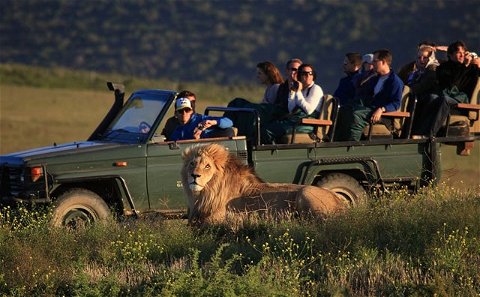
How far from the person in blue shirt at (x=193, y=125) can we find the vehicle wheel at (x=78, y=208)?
1.27m

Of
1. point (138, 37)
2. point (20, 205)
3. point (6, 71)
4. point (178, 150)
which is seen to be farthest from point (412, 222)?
point (138, 37)

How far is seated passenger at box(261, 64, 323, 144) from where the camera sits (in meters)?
13.3

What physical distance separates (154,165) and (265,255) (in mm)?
3165

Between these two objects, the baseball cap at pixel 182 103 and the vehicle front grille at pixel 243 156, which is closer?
the vehicle front grille at pixel 243 156

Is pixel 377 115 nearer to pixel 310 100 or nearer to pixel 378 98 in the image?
pixel 378 98

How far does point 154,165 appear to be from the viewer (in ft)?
41.6

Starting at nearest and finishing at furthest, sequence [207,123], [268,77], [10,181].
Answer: [10,181]
[207,123]
[268,77]

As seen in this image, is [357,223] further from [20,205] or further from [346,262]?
[20,205]

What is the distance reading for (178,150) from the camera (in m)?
12.7

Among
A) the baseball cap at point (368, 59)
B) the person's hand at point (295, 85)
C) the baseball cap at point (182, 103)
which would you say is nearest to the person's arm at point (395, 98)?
the person's hand at point (295, 85)

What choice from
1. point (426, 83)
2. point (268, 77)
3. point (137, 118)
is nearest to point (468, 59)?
point (426, 83)

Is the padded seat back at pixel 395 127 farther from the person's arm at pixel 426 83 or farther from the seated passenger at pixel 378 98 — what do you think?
the person's arm at pixel 426 83

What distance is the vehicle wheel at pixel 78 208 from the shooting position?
12.1 metres

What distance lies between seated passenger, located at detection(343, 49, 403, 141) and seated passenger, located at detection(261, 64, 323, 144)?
0.47 meters
